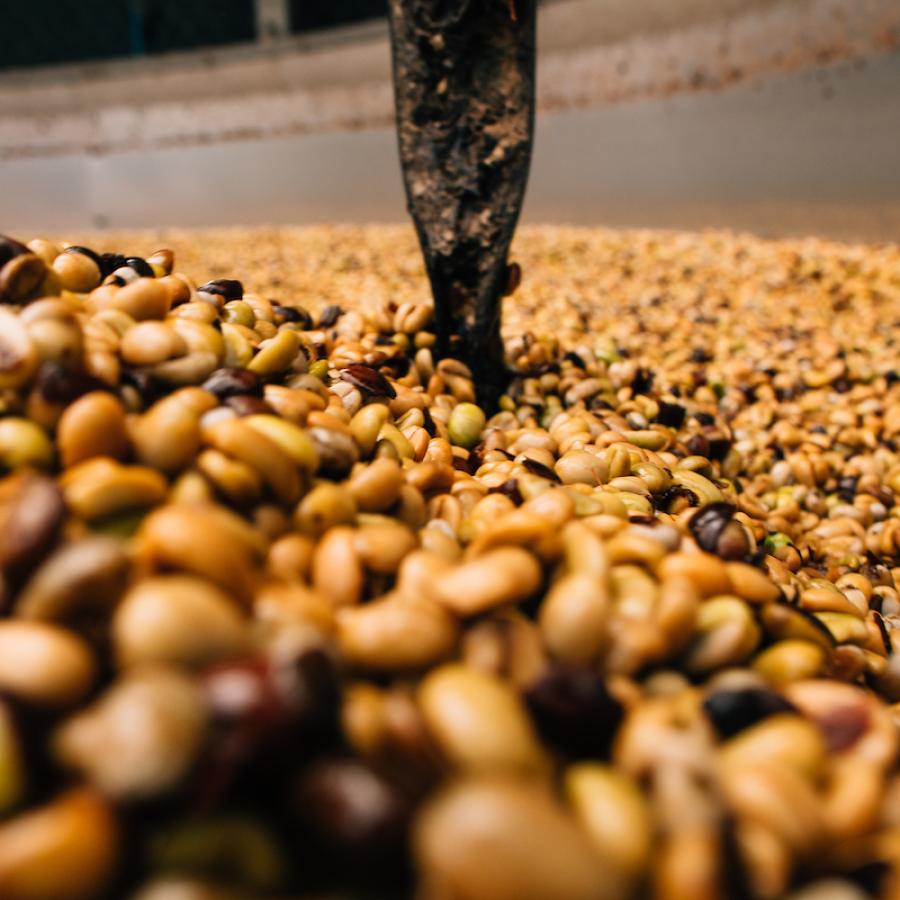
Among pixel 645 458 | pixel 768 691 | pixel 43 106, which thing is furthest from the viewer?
pixel 43 106

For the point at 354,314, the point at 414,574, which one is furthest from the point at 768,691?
the point at 354,314

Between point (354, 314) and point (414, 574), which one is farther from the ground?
point (354, 314)

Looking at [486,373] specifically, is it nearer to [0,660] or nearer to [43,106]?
[0,660]

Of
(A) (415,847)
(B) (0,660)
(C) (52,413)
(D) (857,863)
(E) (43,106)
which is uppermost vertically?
(E) (43,106)

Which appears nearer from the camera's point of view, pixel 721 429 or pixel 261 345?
pixel 261 345

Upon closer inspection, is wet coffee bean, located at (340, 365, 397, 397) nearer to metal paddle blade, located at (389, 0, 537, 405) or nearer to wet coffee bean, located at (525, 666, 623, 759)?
metal paddle blade, located at (389, 0, 537, 405)

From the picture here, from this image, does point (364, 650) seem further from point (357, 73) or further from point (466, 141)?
point (357, 73)

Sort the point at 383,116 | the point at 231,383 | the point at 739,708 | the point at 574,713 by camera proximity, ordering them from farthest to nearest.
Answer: the point at 383,116 → the point at 231,383 → the point at 739,708 → the point at 574,713

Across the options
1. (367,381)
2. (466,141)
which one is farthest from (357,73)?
(367,381)
